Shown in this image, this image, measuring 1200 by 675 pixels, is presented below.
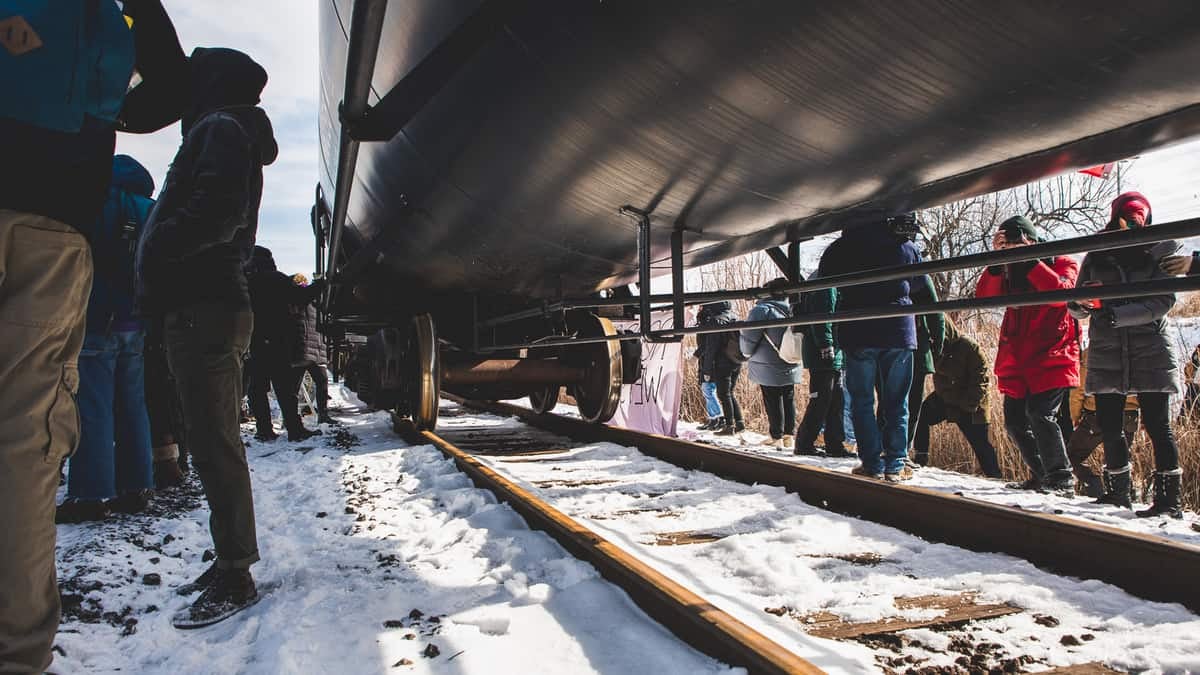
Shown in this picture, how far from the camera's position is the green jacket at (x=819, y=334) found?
456cm

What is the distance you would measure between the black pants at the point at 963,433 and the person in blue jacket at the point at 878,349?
3.40 feet

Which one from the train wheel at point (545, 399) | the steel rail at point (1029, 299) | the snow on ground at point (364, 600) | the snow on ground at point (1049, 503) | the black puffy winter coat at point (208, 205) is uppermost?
the black puffy winter coat at point (208, 205)

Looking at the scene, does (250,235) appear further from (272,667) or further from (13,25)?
(272,667)

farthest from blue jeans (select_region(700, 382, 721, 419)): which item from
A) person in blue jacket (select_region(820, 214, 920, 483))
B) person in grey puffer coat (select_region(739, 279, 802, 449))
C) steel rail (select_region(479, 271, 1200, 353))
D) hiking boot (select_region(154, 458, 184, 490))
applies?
hiking boot (select_region(154, 458, 184, 490))

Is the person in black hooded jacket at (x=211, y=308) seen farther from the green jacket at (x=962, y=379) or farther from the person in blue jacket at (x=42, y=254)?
the green jacket at (x=962, y=379)

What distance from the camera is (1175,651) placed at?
4.64 ft

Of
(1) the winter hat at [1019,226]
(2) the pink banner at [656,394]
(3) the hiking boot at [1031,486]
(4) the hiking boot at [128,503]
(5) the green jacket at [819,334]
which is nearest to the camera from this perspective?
(4) the hiking boot at [128,503]

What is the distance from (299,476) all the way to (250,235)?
6.79 feet

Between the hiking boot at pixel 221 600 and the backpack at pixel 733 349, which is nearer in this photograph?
the hiking boot at pixel 221 600

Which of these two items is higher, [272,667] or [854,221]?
[854,221]

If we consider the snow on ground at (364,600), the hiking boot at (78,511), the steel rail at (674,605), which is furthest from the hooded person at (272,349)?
the steel rail at (674,605)

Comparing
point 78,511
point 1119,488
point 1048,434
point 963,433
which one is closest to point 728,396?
Result: point 963,433

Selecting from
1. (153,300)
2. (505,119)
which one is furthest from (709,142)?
(153,300)

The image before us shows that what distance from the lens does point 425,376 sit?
4.59 metres
